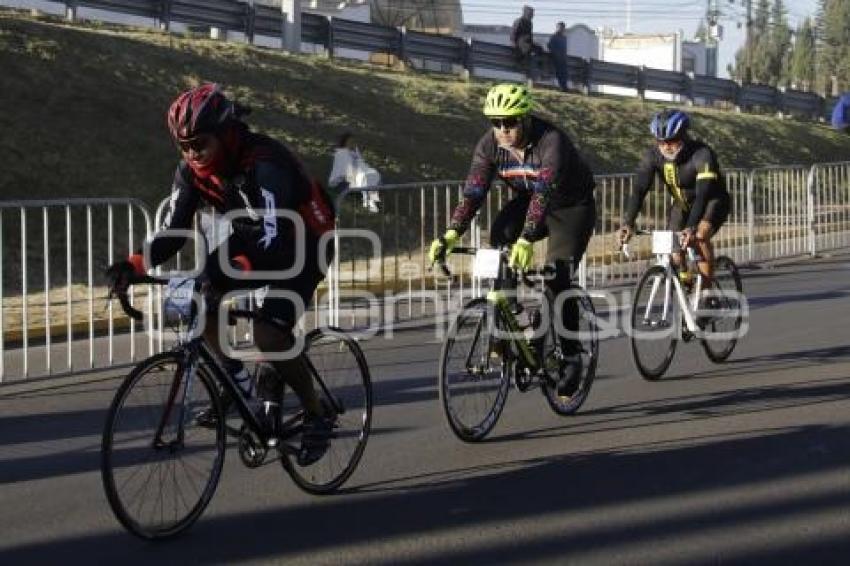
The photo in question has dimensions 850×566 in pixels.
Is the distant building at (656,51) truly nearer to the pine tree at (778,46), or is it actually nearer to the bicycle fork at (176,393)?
the pine tree at (778,46)

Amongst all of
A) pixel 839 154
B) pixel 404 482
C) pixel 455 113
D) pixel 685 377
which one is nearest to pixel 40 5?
pixel 455 113

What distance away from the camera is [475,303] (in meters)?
8.27

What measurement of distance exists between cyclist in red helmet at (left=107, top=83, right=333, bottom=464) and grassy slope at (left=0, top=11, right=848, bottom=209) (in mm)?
12680

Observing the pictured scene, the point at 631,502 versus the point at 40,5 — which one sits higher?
the point at 40,5

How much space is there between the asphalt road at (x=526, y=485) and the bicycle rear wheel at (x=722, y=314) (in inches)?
15.1

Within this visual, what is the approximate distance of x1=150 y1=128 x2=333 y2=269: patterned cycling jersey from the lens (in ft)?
21.1

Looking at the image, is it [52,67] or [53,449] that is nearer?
[53,449]

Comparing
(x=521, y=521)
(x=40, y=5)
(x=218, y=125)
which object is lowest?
(x=521, y=521)

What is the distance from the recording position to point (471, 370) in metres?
8.30

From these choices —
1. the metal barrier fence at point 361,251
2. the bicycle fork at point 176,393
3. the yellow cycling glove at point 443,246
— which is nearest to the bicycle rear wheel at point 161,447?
the bicycle fork at point 176,393

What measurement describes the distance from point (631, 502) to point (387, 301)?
7.27 meters

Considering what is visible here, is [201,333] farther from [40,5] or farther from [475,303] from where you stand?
[40,5]

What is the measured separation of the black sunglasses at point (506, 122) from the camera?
843 centimetres

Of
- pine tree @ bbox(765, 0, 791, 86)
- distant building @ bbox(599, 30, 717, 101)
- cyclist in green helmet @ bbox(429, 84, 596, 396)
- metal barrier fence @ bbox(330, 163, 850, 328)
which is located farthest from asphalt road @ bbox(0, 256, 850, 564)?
pine tree @ bbox(765, 0, 791, 86)
